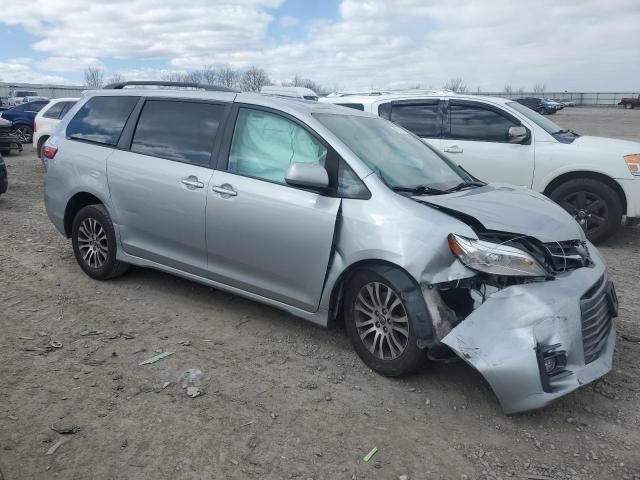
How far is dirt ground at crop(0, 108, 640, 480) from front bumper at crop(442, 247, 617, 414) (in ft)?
0.95

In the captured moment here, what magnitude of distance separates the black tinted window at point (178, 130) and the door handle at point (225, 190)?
305mm

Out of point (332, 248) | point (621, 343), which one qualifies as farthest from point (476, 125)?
point (332, 248)

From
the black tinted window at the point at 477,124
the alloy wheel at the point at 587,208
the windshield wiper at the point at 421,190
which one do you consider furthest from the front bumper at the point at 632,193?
the windshield wiper at the point at 421,190

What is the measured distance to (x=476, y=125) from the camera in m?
7.61

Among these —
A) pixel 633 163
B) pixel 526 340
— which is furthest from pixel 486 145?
pixel 526 340

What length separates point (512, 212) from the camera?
3684mm

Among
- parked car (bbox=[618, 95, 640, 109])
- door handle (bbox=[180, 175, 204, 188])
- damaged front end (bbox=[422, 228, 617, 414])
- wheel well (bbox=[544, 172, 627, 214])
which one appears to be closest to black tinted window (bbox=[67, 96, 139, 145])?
door handle (bbox=[180, 175, 204, 188])

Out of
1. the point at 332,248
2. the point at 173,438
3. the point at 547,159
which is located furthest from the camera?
the point at 547,159

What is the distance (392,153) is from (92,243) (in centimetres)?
299

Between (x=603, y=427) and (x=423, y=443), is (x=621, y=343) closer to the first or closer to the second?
(x=603, y=427)

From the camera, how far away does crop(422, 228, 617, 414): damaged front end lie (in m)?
2.98

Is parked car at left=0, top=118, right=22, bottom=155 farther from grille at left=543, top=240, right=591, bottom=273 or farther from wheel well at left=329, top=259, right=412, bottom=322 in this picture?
grille at left=543, top=240, right=591, bottom=273

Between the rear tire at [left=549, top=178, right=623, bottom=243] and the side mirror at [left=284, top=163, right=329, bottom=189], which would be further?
the rear tire at [left=549, top=178, right=623, bottom=243]

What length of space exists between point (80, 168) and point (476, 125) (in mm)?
5144
